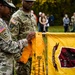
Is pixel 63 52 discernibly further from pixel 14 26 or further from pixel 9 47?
pixel 9 47

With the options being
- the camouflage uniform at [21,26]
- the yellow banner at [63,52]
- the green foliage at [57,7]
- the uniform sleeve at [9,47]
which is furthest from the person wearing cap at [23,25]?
the green foliage at [57,7]

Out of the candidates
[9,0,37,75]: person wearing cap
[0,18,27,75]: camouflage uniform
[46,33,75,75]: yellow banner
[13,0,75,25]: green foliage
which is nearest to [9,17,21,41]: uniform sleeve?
[9,0,37,75]: person wearing cap

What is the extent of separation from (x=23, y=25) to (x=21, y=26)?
0.14ft

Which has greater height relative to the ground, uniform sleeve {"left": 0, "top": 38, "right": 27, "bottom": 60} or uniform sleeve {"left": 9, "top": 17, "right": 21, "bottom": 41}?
uniform sleeve {"left": 9, "top": 17, "right": 21, "bottom": 41}

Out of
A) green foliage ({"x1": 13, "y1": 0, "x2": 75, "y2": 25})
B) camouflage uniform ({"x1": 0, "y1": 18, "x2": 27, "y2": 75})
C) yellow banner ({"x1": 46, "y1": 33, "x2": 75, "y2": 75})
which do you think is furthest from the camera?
green foliage ({"x1": 13, "y1": 0, "x2": 75, "y2": 25})

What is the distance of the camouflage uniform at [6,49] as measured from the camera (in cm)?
556

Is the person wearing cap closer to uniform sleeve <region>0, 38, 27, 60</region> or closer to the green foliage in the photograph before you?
uniform sleeve <region>0, 38, 27, 60</region>

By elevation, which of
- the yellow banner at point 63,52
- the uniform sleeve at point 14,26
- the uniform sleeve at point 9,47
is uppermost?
the uniform sleeve at point 14,26

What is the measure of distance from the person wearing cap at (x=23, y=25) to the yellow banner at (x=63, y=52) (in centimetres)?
110

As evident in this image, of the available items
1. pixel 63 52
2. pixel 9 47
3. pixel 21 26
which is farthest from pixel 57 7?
pixel 9 47

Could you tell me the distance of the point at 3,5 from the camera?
5727 millimetres

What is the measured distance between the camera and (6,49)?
563cm

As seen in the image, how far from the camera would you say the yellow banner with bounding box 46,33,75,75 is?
8266mm

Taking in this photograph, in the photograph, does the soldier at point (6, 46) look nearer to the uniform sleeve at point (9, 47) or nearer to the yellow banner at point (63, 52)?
the uniform sleeve at point (9, 47)
